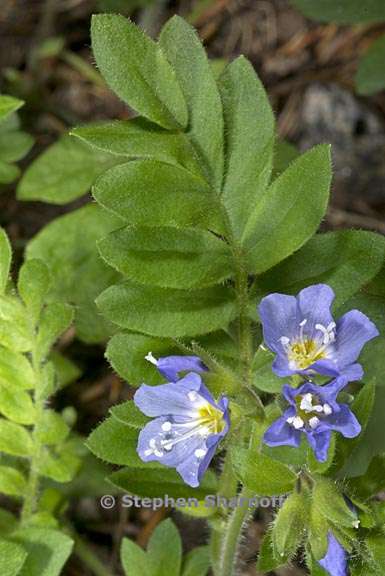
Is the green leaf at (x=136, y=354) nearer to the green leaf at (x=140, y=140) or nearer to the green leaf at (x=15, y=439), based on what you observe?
the green leaf at (x=140, y=140)

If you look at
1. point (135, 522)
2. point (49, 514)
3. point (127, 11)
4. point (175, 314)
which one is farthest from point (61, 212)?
point (175, 314)

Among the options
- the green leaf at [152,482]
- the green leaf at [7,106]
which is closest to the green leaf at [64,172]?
the green leaf at [7,106]

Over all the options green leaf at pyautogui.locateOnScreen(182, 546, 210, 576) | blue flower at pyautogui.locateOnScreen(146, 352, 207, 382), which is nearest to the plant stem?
green leaf at pyautogui.locateOnScreen(182, 546, 210, 576)

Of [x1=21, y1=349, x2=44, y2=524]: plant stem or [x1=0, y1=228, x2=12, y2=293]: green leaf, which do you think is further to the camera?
[x1=21, y1=349, x2=44, y2=524]: plant stem

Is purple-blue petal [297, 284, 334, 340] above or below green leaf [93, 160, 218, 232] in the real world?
below

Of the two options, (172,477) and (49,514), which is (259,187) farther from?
(49,514)

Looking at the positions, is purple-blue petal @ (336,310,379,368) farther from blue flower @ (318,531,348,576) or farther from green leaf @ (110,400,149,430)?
green leaf @ (110,400,149,430)
